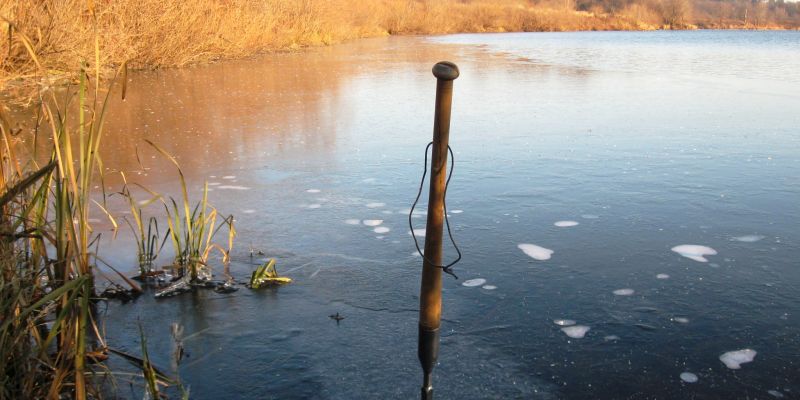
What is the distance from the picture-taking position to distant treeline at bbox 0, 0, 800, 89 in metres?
10.3

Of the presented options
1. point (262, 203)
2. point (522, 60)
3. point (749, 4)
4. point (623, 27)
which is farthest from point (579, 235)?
point (749, 4)

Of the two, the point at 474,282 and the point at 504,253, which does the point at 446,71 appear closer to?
the point at 474,282

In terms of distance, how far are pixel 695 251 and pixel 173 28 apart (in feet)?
49.8

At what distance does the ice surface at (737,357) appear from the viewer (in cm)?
321

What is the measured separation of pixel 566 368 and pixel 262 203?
3.14 metres

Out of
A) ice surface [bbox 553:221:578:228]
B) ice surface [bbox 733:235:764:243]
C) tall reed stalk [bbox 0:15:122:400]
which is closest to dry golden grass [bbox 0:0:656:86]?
tall reed stalk [bbox 0:15:122:400]

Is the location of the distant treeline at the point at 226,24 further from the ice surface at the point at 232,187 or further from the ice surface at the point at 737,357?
the ice surface at the point at 737,357

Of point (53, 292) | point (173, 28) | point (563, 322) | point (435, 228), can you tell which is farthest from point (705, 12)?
point (53, 292)

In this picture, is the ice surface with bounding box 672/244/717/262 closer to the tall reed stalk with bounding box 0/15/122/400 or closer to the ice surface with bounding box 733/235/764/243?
the ice surface with bounding box 733/235/764/243

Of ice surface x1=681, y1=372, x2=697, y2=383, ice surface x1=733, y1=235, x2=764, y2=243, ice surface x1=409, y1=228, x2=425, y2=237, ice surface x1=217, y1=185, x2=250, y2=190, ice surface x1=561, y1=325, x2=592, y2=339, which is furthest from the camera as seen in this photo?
ice surface x1=217, y1=185, x2=250, y2=190

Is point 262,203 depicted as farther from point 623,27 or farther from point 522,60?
point 623,27

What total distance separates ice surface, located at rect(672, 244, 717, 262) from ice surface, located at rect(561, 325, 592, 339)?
1301 millimetres

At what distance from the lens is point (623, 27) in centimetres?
6525

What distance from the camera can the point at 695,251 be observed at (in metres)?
4.65
